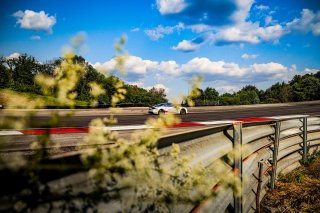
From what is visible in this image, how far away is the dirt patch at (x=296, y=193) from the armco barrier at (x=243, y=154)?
0.18 m

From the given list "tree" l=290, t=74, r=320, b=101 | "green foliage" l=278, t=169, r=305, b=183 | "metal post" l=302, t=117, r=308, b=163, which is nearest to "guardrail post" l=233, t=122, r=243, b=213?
"green foliage" l=278, t=169, r=305, b=183

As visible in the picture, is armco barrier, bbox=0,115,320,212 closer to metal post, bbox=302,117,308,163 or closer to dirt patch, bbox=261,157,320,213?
metal post, bbox=302,117,308,163

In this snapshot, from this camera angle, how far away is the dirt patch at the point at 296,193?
4684mm

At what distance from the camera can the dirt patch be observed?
4.68 m

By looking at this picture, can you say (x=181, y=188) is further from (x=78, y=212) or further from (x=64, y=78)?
(x=64, y=78)

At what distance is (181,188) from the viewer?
5.94 feet

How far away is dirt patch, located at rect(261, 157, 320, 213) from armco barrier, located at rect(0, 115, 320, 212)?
185mm

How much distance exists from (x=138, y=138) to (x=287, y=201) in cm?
442

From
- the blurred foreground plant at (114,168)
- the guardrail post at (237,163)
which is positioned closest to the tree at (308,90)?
the guardrail post at (237,163)

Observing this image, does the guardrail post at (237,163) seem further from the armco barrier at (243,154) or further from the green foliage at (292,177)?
the green foliage at (292,177)

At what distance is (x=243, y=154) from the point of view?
12.1ft

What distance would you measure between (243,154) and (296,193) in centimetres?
251

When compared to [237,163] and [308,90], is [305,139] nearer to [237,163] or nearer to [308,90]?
[237,163]

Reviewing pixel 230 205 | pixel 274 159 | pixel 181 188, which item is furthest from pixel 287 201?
pixel 181 188
